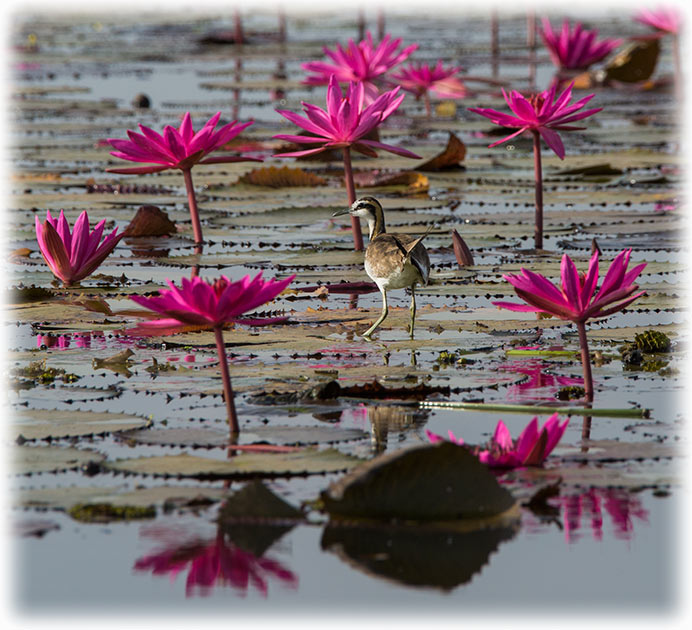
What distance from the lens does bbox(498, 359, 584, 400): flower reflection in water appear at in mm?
3619

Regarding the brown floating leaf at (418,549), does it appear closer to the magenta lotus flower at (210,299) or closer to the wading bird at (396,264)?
the magenta lotus flower at (210,299)

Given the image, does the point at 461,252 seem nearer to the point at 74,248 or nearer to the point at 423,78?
the point at 74,248

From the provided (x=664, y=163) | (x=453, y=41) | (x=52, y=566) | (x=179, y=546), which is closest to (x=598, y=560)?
(x=179, y=546)

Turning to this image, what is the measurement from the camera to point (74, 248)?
16.1 ft

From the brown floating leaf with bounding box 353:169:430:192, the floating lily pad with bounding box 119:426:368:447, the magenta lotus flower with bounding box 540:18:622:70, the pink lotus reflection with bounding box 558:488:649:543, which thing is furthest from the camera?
the magenta lotus flower with bounding box 540:18:622:70

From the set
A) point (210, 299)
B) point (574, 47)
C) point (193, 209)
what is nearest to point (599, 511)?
point (210, 299)

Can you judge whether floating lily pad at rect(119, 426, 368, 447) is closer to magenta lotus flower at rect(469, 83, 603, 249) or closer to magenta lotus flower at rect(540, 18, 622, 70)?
magenta lotus flower at rect(469, 83, 603, 249)

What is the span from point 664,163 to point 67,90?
7.47m

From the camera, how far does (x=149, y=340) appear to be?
4.22 metres

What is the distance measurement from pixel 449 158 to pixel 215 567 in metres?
5.71

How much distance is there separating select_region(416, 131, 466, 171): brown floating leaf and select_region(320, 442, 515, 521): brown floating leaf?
517 centimetres

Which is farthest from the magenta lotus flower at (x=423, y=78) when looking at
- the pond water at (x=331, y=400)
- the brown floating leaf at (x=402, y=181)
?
the brown floating leaf at (x=402, y=181)

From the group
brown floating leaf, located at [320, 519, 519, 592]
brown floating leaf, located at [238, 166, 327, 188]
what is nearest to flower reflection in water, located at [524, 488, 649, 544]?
brown floating leaf, located at [320, 519, 519, 592]

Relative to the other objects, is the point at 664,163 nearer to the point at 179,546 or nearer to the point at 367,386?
the point at 367,386
